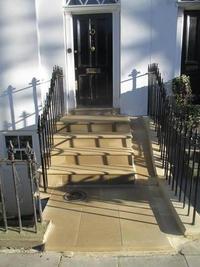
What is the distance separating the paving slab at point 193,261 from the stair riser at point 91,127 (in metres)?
3.06

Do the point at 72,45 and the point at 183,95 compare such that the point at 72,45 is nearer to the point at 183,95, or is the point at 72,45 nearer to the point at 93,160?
the point at 183,95

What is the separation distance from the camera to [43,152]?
499 cm

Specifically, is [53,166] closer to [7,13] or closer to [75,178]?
[75,178]

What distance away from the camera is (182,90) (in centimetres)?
665

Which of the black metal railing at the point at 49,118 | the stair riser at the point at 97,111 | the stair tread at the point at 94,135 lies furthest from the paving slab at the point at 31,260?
the stair riser at the point at 97,111

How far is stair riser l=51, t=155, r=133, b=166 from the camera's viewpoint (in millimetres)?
5289

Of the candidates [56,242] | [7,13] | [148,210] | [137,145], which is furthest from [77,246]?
[7,13]

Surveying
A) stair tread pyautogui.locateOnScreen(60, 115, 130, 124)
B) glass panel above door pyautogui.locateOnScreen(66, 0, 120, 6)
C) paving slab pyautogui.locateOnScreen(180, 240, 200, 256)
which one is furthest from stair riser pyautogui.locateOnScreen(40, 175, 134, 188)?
glass panel above door pyautogui.locateOnScreen(66, 0, 120, 6)

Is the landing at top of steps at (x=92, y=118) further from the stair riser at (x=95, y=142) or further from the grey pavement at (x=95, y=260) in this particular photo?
the grey pavement at (x=95, y=260)

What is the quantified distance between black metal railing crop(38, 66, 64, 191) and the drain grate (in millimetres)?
391

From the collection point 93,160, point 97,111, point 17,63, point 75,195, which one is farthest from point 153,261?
point 17,63

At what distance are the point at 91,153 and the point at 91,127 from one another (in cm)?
83

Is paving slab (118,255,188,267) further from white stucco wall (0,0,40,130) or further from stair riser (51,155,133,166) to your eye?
white stucco wall (0,0,40,130)

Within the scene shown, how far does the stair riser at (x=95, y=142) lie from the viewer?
5621mm
